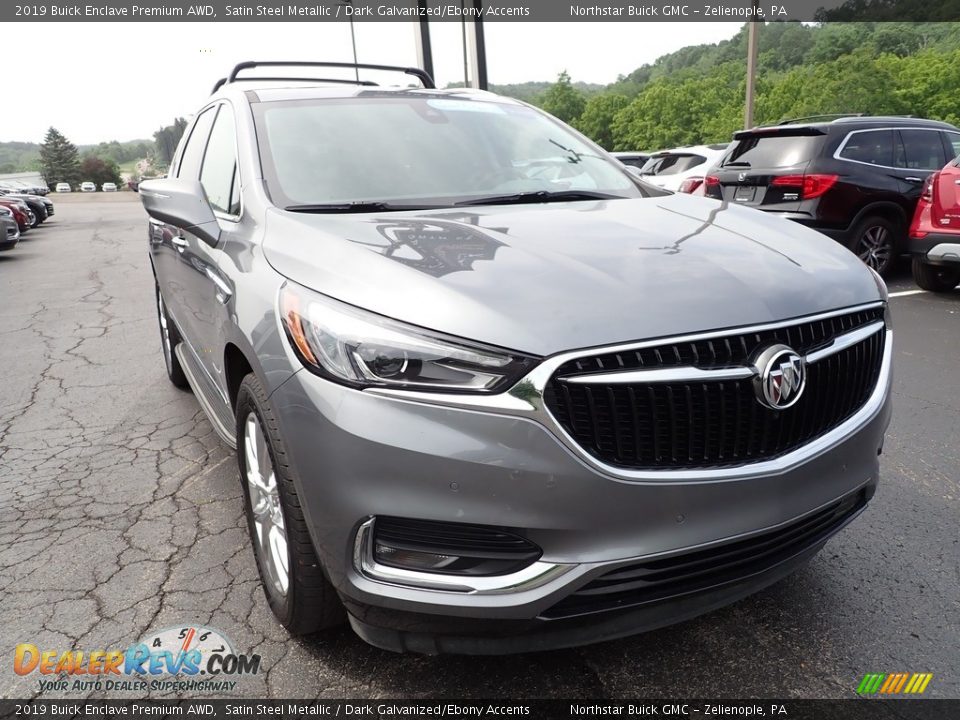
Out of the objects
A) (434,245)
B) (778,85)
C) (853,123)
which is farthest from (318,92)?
(778,85)

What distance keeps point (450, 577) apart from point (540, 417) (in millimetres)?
431

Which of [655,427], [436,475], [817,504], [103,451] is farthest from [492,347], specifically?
[103,451]

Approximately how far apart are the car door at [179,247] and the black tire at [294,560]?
1426 millimetres

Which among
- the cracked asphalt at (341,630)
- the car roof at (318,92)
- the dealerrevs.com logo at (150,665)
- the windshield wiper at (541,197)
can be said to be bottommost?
the cracked asphalt at (341,630)

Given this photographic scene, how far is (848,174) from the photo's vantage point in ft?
25.2

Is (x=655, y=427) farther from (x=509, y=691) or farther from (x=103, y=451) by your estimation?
(x=103, y=451)

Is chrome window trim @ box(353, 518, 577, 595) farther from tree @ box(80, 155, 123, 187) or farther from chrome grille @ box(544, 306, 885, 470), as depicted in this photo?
tree @ box(80, 155, 123, 187)

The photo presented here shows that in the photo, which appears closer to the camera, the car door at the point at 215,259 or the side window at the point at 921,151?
the car door at the point at 215,259

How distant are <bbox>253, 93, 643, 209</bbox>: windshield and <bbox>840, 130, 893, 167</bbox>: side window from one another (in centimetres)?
553

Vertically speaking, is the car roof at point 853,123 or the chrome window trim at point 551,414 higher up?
the car roof at point 853,123

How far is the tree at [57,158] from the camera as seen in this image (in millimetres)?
128500

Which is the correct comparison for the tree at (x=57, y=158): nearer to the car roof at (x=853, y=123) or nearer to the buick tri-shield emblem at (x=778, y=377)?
the car roof at (x=853, y=123)

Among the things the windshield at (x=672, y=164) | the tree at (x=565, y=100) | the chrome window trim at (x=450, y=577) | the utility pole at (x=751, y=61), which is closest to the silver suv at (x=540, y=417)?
the chrome window trim at (x=450, y=577)

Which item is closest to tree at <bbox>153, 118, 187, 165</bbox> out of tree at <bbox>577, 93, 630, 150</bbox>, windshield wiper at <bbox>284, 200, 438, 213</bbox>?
windshield wiper at <bbox>284, 200, 438, 213</bbox>
